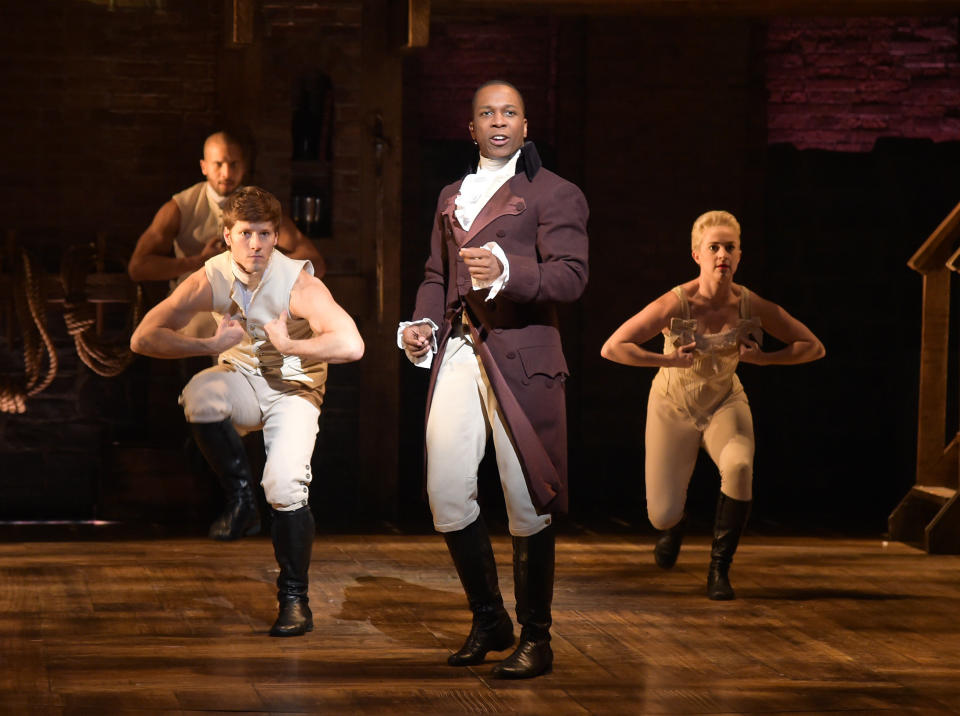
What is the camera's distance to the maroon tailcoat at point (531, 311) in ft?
14.0

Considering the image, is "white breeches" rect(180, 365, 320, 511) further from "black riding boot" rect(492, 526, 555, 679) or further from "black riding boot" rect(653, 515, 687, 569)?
"black riding boot" rect(653, 515, 687, 569)

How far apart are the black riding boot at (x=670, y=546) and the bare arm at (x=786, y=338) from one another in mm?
754

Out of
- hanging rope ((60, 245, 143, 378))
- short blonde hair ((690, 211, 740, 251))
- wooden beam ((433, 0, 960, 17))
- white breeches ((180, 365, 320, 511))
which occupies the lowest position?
white breeches ((180, 365, 320, 511))

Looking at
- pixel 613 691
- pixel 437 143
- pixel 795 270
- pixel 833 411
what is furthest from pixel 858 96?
pixel 613 691

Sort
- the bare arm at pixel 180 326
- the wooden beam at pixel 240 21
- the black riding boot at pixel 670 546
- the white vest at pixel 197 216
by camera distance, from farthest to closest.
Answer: the white vest at pixel 197 216
the wooden beam at pixel 240 21
the black riding boot at pixel 670 546
the bare arm at pixel 180 326

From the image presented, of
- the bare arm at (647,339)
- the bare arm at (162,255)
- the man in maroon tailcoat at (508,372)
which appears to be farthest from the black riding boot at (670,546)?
the bare arm at (162,255)

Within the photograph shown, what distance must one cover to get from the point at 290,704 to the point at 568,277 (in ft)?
4.36

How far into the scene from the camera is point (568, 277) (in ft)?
14.0

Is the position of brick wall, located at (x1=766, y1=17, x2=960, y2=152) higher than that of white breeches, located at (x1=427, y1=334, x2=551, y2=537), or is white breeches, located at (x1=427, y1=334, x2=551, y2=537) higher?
brick wall, located at (x1=766, y1=17, x2=960, y2=152)

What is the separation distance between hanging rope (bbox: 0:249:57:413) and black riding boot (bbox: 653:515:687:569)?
9.46 ft

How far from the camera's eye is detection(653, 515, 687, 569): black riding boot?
6.14 meters

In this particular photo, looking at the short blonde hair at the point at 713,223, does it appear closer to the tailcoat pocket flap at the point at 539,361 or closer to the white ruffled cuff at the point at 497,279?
the tailcoat pocket flap at the point at 539,361

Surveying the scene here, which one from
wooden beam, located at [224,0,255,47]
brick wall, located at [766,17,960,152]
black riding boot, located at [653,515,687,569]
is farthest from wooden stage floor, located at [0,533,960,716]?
brick wall, located at [766,17,960,152]

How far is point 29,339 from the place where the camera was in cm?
728
